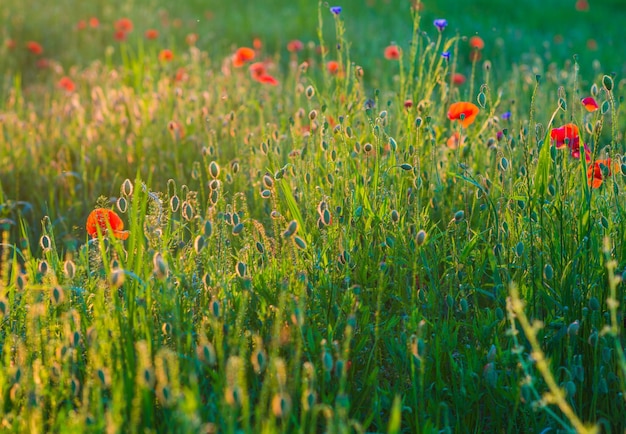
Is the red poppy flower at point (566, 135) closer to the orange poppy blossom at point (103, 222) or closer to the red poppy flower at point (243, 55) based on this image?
the orange poppy blossom at point (103, 222)

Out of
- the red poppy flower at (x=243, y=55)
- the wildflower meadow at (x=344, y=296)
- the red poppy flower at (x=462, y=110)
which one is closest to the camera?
the wildflower meadow at (x=344, y=296)

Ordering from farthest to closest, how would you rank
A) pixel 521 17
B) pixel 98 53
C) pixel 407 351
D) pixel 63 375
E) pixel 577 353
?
pixel 521 17 → pixel 98 53 → pixel 577 353 → pixel 407 351 → pixel 63 375

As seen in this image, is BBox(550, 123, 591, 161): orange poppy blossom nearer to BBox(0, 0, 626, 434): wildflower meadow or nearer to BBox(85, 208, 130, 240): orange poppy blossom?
BBox(0, 0, 626, 434): wildflower meadow

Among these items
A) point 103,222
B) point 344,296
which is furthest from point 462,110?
point 103,222

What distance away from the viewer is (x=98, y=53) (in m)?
6.86

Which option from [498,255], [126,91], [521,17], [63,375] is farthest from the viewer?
[521,17]

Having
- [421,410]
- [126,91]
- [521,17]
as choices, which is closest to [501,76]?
[126,91]

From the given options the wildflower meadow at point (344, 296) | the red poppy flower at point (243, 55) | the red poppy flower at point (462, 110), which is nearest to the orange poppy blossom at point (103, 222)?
the wildflower meadow at point (344, 296)

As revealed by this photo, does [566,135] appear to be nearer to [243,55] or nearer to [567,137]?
[567,137]

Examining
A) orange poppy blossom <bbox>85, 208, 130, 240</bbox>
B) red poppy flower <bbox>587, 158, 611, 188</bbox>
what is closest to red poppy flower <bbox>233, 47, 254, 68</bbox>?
orange poppy blossom <bbox>85, 208, 130, 240</bbox>

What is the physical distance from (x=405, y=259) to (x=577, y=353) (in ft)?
1.63

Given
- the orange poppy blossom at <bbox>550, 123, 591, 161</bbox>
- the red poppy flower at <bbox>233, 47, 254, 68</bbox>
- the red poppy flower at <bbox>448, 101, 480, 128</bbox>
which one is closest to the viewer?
the orange poppy blossom at <bbox>550, 123, 591, 161</bbox>

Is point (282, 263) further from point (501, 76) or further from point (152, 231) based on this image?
point (501, 76)

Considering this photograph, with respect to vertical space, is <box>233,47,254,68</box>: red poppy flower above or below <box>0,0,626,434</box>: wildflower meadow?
above
